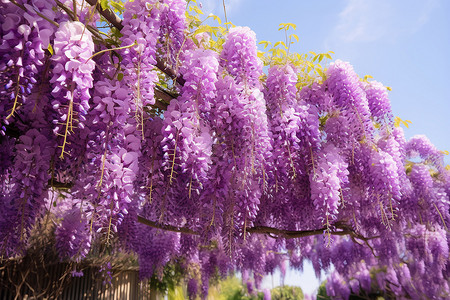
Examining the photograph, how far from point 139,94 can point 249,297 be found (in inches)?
531

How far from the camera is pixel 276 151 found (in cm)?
202

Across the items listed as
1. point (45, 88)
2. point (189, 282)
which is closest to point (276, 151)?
point (45, 88)

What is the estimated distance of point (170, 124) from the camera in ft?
5.16

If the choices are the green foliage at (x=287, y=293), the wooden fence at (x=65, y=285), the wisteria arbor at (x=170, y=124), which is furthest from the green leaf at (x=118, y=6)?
the green foliage at (x=287, y=293)

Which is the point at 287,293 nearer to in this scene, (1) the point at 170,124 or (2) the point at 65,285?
(2) the point at 65,285

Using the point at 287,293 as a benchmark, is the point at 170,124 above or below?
above

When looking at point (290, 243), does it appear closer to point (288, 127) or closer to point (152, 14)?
point (288, 127)

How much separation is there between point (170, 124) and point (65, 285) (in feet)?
14.1

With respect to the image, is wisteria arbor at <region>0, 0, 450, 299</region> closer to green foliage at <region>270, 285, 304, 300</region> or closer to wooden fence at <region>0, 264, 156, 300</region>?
wooden fence at <region>0, 264, 156, 300</region>

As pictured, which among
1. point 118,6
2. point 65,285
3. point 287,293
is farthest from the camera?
point 287,293

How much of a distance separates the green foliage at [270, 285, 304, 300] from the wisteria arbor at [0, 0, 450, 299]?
11.1m

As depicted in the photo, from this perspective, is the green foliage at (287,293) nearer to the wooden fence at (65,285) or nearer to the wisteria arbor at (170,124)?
the wooden fence at (65,285)

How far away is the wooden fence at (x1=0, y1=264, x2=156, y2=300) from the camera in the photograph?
4320 mm

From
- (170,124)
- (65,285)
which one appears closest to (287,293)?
(65,285)
